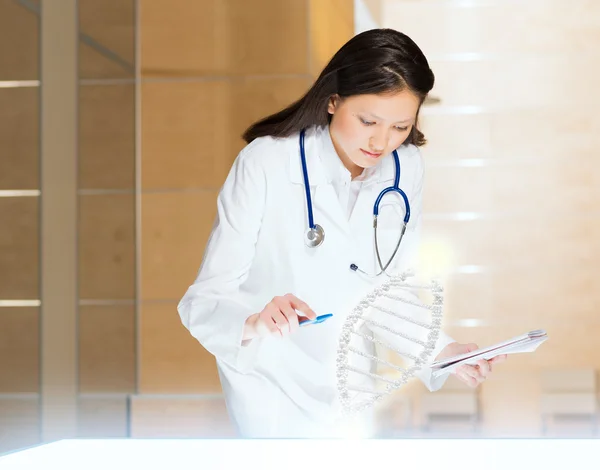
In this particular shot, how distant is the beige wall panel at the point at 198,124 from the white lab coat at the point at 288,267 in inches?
3.2

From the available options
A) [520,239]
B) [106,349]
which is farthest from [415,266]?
[106,349]

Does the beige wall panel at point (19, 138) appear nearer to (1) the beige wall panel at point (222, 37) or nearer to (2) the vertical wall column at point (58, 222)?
(2) the vertical wall column at point (58, 222)

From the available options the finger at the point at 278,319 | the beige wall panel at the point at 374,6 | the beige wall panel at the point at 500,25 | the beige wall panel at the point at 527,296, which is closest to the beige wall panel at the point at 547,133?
the beige wall panel at the point at 500,25

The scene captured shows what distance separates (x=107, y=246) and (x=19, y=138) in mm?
385

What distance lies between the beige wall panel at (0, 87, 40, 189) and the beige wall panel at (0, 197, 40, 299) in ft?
0.19

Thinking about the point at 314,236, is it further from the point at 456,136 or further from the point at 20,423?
the point at 20,423

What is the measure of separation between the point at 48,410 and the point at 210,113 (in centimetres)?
95

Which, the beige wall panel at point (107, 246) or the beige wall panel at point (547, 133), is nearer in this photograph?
the beige wall panel at point (547, 133)

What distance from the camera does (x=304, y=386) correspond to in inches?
91.5

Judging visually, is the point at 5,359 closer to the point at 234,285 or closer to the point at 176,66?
the point at 234,285

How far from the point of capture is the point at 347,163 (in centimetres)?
228

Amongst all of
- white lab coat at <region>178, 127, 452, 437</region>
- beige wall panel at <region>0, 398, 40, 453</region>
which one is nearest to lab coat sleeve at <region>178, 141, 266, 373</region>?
white lab coat at <region>178, 127, 452, 437</region>

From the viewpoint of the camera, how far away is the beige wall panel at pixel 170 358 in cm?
242

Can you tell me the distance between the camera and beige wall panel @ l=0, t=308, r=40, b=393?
8.18ft
